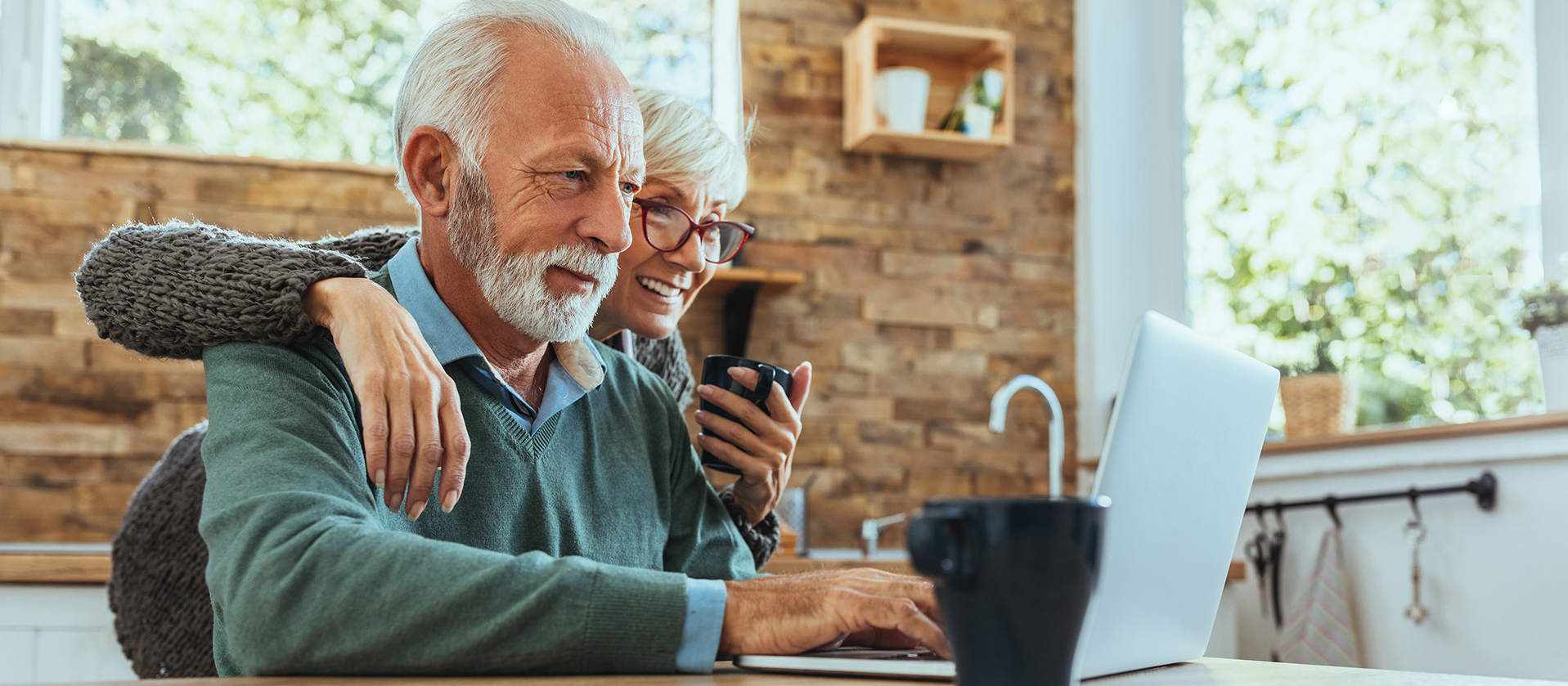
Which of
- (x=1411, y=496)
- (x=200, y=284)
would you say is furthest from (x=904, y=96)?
(x=200, y=284)

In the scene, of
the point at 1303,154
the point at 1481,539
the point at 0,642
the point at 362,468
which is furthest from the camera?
the point at 1303,154

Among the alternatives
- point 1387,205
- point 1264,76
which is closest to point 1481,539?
point 1387,205

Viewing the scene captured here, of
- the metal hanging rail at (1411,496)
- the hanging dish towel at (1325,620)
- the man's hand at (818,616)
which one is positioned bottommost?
the hanging dish towel at (1325,620)

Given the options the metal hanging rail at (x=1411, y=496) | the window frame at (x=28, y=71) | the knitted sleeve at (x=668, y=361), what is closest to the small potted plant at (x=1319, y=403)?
the metal hanging rail at (x=1411, y=496)

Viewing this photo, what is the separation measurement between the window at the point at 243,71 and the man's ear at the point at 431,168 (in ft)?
5.78

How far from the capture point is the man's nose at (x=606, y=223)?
3.93ft

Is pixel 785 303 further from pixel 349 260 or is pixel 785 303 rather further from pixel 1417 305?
pixel 349 260

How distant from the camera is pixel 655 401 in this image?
4.70ft

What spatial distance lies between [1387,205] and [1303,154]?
0.27m

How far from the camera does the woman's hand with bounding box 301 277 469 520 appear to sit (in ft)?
2.90

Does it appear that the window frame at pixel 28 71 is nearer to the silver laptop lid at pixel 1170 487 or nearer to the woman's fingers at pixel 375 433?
the woman's fingers at pixel 375 433

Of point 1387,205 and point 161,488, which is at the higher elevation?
point 1387,205

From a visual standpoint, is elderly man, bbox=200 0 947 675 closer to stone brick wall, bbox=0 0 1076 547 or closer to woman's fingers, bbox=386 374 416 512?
woman's fingers, bbox=386 374 416 512

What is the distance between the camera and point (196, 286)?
3.31 feet
